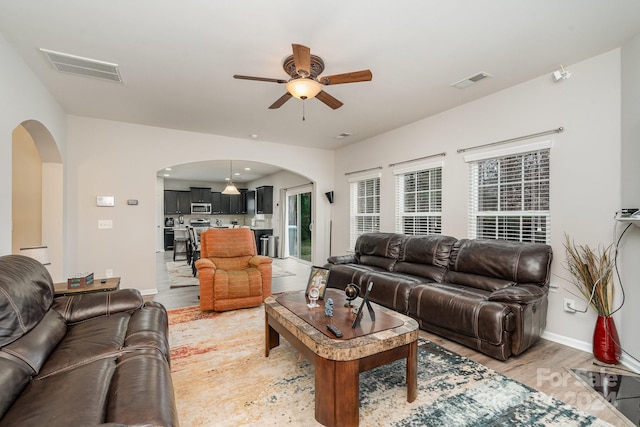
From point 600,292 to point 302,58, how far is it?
3.20 m

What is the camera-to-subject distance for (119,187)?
474 cm

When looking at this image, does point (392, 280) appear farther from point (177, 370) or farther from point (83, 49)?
point (83, 49)

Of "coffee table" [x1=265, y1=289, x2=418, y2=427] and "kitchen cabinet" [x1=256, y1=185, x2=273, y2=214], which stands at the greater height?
"kitchen cabinet" [x1=256, y1=185, x2=273, y2=214]

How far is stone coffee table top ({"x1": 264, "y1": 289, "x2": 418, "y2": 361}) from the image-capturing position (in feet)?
5.91

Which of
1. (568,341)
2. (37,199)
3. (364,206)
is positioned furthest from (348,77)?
(37,199)

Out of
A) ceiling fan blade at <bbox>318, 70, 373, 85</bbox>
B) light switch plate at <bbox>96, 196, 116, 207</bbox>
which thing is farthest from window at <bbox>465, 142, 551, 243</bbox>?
light switch plate at <bbox>96, 196, 116, 207</bbox>

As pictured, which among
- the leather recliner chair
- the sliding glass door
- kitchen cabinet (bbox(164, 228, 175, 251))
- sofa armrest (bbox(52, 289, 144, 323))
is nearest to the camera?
sofa armrest (bbox(52, 289, 144, 323))

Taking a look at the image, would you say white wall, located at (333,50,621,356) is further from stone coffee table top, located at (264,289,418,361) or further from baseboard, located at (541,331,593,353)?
stone coffee table top, located at (264,289,418,361)

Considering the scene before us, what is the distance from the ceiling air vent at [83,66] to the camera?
2.77 metres

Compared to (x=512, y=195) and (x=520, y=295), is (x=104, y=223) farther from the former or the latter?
(x=512, y=195)

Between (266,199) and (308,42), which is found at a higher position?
(308,42)

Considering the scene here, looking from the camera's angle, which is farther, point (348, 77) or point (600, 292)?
point (600, 292)

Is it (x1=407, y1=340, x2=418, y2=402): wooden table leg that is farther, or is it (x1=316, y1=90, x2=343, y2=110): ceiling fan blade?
(x1=316, y1=90, x2=343, y2=110): ceiling fan blade

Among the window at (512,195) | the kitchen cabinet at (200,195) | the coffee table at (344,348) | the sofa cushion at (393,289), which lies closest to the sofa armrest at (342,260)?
the sofa cushion at (393,289)
